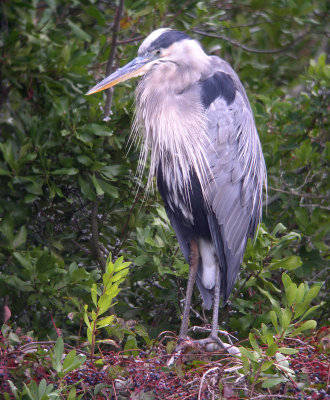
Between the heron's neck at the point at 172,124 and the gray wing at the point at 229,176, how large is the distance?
62 mm

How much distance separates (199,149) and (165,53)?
19.9 inches

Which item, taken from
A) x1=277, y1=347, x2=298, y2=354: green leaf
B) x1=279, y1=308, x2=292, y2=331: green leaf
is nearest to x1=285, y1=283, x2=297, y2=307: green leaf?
x1=279, y1=308, x2=292, y2=331: green leaf

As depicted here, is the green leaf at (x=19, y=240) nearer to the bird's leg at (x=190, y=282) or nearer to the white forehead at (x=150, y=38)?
the bird's leg at (x=190, y=282)

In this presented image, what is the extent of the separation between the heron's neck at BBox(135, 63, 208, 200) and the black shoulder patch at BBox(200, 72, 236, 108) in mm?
35

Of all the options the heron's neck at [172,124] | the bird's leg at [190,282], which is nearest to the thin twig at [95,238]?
the heron's neck at [172,124]

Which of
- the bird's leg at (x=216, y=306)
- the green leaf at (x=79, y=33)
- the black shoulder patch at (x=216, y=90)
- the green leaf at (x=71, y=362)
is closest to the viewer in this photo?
the green leaf at (x=71, y=362)

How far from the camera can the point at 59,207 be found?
3490 mm

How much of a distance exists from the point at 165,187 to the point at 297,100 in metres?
1.06

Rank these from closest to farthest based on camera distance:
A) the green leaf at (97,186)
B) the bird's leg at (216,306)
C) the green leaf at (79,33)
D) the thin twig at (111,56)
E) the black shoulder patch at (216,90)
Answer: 1. the bird's leg at (216,306)
2. the green leaf at (97,186)
3. the black shoulder patch at (216,90)
4. the thin twig at (111,56)
5. the green leaf at (79,33)

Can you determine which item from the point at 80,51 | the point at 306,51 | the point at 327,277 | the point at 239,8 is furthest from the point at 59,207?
the point at 306,51

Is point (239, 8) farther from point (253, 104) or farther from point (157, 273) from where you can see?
point (157, 273)

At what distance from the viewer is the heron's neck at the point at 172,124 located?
332cm

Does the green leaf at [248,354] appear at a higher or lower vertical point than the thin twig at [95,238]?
higher

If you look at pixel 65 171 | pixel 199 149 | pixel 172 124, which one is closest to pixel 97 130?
pixel 65 171
